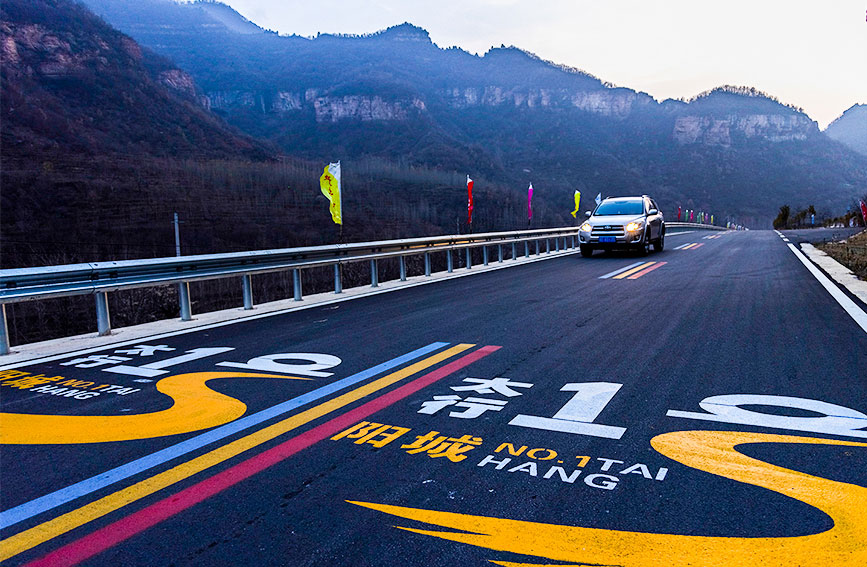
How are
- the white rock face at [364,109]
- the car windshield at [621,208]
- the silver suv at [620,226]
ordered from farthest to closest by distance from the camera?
the white rock face at [364,109] < the car windshield at [621,208] < the silver suv at [620,226]

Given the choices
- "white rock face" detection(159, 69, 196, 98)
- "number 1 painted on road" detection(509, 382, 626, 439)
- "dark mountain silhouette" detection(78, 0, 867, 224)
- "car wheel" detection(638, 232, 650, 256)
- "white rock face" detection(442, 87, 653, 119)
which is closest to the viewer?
"number 1 painted on road" detection(509, 382, 626, 439)

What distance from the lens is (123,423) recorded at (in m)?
3.93

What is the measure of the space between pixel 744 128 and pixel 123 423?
688ft

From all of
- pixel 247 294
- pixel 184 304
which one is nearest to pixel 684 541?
pixel 184 304

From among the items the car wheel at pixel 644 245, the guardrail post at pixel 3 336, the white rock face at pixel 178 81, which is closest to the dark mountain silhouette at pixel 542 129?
the white rock face at pixel 178 81

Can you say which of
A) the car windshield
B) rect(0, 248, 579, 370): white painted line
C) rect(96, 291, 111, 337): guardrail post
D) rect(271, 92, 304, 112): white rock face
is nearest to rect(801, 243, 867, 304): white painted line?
the car windshield

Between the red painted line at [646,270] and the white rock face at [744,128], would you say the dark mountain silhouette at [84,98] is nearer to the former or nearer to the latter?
the red painted line at [646,270]

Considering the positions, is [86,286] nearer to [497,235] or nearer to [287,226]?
[497,235]

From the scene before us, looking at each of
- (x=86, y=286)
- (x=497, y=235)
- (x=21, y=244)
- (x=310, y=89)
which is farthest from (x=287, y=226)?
(x=310, y=89)

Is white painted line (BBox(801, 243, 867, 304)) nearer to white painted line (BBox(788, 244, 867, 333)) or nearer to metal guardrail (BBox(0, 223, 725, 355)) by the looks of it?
white painted line (BBox(788, 244, 867, 333))

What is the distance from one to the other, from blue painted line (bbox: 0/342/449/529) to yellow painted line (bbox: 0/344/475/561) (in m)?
0.15

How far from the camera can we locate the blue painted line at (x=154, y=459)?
108 inches

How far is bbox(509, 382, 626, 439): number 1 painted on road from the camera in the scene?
12.0ft

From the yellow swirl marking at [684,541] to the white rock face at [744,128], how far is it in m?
184
